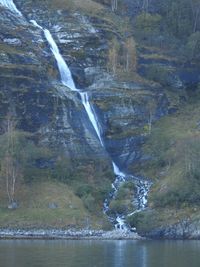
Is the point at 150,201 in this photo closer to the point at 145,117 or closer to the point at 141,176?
the point at 141,176

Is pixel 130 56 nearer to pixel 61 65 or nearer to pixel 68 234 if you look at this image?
pixel 61 65

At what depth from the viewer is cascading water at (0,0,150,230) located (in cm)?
8125

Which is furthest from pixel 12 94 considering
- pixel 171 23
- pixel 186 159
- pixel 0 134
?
pixel 171 23

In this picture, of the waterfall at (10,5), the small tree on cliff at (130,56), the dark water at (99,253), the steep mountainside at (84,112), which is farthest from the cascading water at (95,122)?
the dark water at (99,253)

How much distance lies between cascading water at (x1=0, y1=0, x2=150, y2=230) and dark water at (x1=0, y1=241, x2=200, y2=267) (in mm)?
13056

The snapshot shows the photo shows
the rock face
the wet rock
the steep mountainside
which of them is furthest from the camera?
the rock face

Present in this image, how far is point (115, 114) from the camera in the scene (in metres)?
101

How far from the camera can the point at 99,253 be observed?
54188 mm

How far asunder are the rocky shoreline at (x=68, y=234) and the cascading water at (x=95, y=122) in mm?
3032

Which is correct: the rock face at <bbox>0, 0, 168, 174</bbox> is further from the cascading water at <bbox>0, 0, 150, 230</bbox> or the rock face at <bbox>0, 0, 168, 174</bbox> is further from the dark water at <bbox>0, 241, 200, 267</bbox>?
the dark water at <bbox>0, 241, 200, 267</bbox>

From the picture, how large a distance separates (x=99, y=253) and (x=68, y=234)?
65.0 feet

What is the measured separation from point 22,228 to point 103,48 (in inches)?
1949

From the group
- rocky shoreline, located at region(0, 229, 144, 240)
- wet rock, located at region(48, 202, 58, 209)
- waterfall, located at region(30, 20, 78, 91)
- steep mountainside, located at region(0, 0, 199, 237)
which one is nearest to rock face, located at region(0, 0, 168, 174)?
steep mountainside, located at region(0, 0, 199, 237)

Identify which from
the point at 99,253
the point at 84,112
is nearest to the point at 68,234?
the point at 99,253
